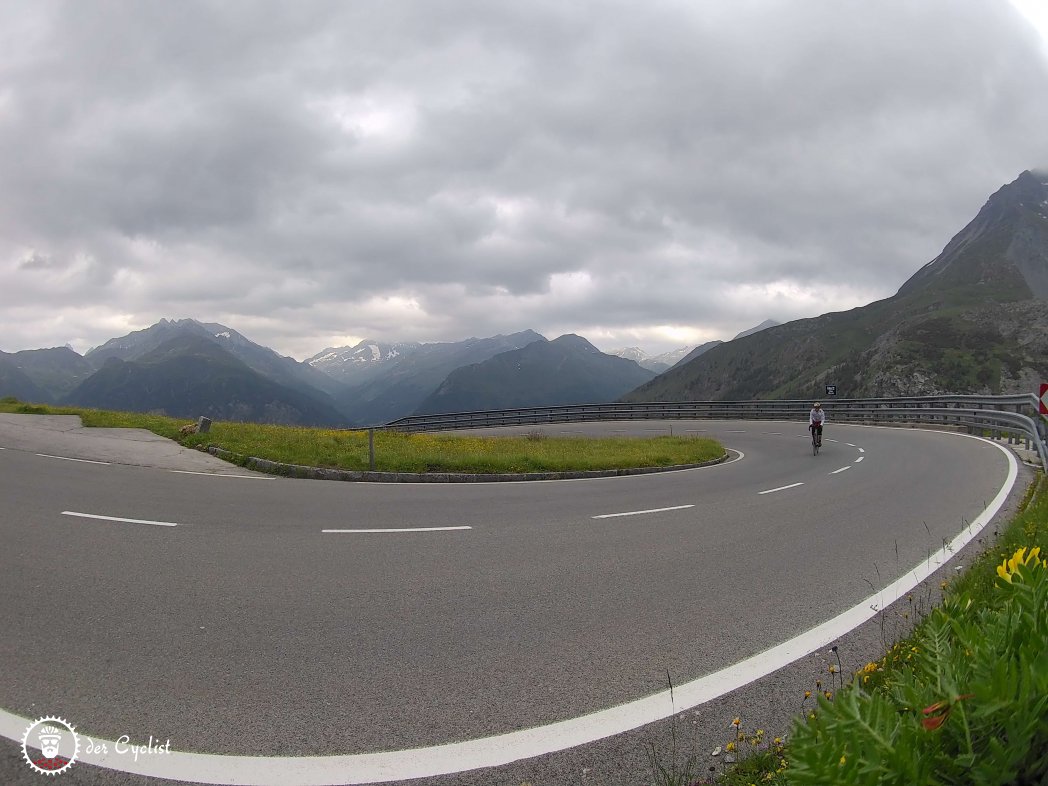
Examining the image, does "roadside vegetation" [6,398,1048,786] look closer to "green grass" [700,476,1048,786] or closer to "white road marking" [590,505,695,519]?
"green grass" [700,476,1048,786]

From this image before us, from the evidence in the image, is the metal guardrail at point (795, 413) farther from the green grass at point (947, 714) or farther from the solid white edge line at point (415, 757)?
the green grass at point (947, 714)

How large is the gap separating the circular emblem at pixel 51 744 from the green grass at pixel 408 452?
10.4 m

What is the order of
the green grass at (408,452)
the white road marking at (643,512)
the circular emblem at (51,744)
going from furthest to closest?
the green grass at (408,452), the white road marking at (643,512), the circular emblem at (51,744)

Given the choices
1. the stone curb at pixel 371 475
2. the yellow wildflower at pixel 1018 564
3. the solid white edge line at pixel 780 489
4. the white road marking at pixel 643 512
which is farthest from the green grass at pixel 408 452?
the yellow wildflower at pixel 1018 564

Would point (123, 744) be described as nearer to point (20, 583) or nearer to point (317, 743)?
point (317, 743)

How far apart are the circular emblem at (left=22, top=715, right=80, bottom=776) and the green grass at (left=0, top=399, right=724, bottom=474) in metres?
10.4

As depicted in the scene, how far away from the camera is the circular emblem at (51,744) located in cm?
289

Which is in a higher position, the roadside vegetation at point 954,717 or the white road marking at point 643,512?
the roadside vegetation at point 954,717

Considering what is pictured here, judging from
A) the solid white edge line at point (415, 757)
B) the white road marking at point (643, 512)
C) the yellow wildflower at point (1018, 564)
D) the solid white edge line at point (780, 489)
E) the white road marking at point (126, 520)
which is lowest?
the solid white edge line at point (780, 489)

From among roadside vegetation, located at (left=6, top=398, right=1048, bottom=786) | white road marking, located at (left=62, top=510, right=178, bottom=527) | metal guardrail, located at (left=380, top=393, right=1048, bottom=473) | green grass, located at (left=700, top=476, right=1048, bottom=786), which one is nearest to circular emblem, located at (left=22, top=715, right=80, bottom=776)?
roadside vegetation, located at (left=6, top=398, right=1048, bottom=786)

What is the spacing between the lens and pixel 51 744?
3.04 meters

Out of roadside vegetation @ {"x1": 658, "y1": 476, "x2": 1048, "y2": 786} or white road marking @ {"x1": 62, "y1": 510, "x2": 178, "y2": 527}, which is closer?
roadside vegetation @ {"x1": 658, "y1": 476, "x2": 1048, "y2": 786}

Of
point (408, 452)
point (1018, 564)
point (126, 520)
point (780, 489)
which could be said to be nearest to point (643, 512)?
point (780, 489)

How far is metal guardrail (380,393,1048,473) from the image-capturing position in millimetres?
22578
